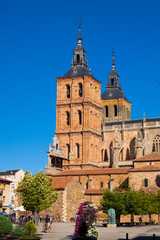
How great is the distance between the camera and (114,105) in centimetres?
9106

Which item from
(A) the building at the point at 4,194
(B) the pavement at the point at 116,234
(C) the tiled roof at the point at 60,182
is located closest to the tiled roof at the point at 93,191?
(C) the tiled roof at the point at 60,182

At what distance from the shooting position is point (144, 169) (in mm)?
51031

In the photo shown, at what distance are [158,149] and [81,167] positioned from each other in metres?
13.7

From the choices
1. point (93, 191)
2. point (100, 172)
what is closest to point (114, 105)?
point (100, 172)

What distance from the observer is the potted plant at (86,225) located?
21984 millimetres

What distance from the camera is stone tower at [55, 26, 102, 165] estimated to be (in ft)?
226

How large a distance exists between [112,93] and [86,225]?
72.7 metres

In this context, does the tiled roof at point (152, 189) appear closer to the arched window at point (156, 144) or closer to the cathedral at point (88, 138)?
the cathedral at point (88, 138)

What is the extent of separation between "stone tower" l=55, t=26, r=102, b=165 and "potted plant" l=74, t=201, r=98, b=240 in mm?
44655

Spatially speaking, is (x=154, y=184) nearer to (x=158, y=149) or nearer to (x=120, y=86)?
(x=158, y=149)

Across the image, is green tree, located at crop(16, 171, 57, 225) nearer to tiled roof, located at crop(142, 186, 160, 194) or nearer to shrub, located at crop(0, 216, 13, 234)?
shrub, located at crop(0, 216, 13, 234)

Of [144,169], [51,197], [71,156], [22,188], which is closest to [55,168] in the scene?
[71,156]

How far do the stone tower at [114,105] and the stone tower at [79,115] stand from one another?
16328 millimetres

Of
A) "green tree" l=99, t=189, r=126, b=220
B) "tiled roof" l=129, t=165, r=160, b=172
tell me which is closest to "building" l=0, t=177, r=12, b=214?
"tiled roof" l=129, t=165, r=160, b=172
